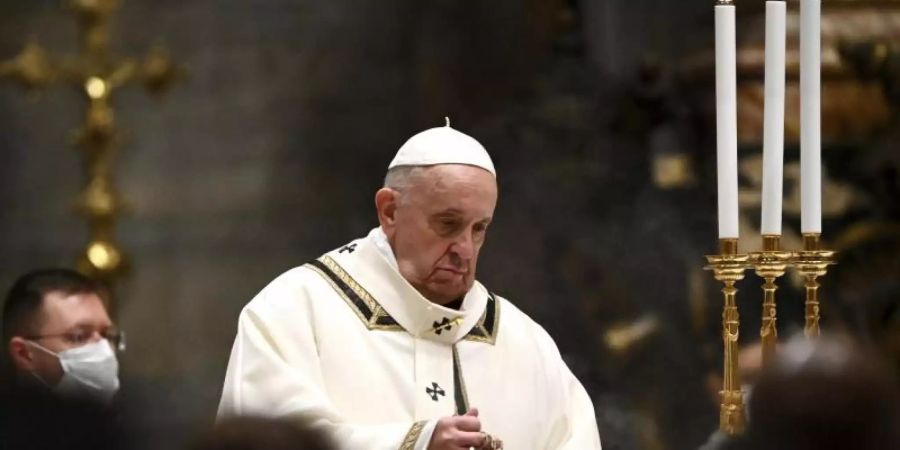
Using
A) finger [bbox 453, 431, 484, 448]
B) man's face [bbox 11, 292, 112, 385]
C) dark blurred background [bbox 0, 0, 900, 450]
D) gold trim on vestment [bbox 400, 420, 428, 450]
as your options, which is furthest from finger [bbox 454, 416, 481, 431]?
dark blurred background [bbox 0, 0, 900, 450]

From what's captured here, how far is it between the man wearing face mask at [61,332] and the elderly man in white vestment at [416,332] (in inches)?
37.6

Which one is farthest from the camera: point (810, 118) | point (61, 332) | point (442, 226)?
point (61, 332)

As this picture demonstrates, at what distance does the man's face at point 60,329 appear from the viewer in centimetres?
536

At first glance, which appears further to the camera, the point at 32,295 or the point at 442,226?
the point at 32,295

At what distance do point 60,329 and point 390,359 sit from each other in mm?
1415

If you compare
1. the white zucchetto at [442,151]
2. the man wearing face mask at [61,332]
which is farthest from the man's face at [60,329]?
the white zucchetto at [442,151]

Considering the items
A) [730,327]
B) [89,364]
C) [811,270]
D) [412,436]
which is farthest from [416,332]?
[89,364]

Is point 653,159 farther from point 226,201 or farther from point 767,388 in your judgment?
point 767,388

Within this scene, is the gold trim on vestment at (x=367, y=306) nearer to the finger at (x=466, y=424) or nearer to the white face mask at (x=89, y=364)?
the finger at (x=466, y=424)

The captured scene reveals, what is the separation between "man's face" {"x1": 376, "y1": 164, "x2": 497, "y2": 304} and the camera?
4.56 meters

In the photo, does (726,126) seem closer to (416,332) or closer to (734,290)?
(734,290)

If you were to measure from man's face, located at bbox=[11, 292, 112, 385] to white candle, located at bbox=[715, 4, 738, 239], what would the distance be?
7.56 feet

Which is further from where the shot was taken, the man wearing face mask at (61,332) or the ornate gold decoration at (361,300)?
the man wearing face mask at (61,332)

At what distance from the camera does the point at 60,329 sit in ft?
18.1
